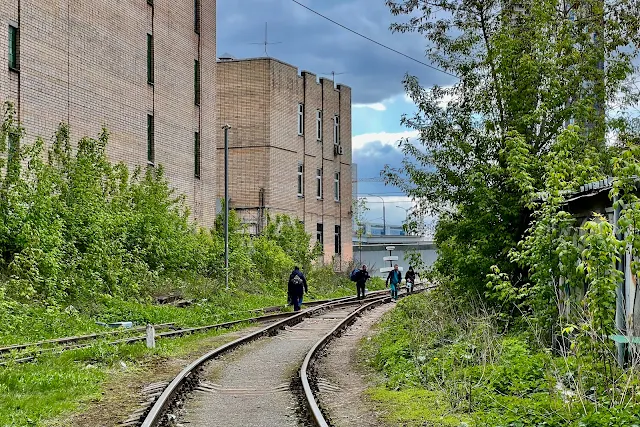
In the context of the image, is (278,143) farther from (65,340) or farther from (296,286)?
(65,340)

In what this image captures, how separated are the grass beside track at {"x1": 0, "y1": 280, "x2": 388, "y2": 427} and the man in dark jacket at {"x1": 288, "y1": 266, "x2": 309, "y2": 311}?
4.53 metres

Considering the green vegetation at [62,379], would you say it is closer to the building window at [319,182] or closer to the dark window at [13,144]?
the dark window at [13,144]

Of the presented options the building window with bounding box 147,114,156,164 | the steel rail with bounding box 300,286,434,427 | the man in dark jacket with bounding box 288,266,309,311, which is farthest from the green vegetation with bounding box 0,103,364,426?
the steel rail with bounding box 300,286,434,427

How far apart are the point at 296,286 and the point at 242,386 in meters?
16.6

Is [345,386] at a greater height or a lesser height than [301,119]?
lesser

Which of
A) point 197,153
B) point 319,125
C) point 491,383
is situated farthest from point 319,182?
point 491,383

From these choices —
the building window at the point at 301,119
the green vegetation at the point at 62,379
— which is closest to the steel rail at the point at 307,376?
the green vegetation at the point at 62,379

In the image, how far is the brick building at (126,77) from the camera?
25.9 meters

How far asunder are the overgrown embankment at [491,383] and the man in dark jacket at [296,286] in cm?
1319

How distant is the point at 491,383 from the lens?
11914 mm

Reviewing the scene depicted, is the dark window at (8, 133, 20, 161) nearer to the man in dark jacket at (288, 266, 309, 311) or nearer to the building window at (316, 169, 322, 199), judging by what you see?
the man in dark jacket at (288, 266, 309, 311)

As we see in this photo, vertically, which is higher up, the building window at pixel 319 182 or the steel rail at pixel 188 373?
the building window at pixel 319 182

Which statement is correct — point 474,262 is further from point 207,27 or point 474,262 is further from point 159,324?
point 207,27

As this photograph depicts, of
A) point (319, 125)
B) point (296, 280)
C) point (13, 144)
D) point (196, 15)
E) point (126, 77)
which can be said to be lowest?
point (296, 280)
